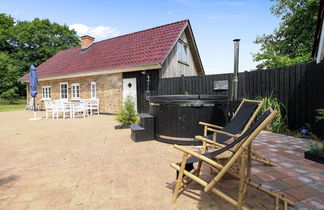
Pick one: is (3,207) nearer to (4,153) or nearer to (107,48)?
(4,153)

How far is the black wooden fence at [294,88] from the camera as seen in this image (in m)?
4.48

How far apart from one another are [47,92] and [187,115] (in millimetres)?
14528

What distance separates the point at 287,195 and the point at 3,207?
307 cm

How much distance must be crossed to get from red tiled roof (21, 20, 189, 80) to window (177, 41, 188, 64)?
1.07 m

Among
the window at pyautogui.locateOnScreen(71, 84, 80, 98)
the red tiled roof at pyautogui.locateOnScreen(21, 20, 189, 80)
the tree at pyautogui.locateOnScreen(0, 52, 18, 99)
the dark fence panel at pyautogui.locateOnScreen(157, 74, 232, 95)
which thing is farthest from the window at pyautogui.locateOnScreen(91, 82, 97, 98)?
the tree at pyautogui.locateOnScreen(0, 52, 18, 99)

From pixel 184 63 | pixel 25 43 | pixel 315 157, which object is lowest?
pixel 315 157

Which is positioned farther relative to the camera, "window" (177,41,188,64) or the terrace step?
"window" (177,41,188,64)

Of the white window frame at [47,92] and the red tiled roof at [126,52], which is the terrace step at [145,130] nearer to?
the red tiled roof at [126,52]

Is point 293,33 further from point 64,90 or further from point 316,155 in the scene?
point 64,90

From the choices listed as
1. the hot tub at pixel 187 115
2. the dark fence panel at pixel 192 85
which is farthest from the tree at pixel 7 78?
the hot tub at pixel 187 115

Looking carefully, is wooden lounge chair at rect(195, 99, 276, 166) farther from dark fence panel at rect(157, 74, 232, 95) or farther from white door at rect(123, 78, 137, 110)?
white door at rect(123, 78, 137, 110)

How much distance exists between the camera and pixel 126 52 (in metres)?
11.3

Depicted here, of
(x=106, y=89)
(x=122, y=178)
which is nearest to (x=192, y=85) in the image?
(x=106, y=89)

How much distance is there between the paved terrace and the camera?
1980 mm
